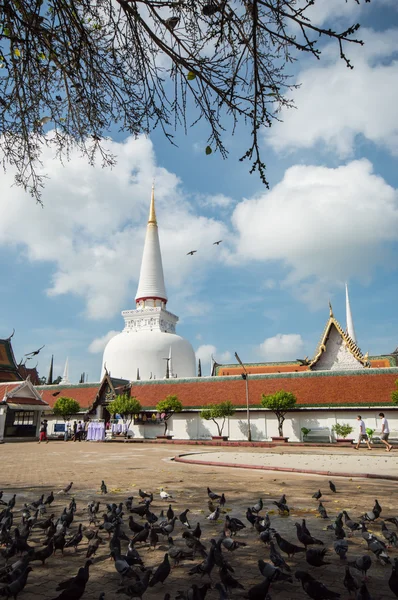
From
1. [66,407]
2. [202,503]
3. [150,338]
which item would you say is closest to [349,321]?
[150,338]

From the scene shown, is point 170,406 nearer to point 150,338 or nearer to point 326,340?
point 326,340

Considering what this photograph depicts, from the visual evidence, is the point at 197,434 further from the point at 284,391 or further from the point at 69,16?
the point at 69,16

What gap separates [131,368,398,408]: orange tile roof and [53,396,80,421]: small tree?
4.88 m

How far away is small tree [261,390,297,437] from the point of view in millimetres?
28453

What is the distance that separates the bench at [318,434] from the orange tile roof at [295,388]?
1.56 metres

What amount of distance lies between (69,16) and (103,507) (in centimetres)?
686

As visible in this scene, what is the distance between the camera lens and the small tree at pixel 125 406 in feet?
109

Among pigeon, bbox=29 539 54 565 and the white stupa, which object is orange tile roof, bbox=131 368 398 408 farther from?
pigeon, bbox=29 539 54 565

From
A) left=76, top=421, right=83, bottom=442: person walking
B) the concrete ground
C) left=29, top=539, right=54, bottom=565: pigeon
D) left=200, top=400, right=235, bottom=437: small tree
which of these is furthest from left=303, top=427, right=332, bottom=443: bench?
left=29, top=539, right=54, bottom=565: pigeon

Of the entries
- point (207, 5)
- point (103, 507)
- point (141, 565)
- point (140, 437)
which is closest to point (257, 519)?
point (141, 565)

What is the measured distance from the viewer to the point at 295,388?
3114cm

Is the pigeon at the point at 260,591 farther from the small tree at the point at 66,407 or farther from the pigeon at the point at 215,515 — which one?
the small tree at the point at 66,407

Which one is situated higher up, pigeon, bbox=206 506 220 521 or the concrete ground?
pigeon, bbox=206 506 220 521

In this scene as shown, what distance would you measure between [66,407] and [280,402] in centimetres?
1759
